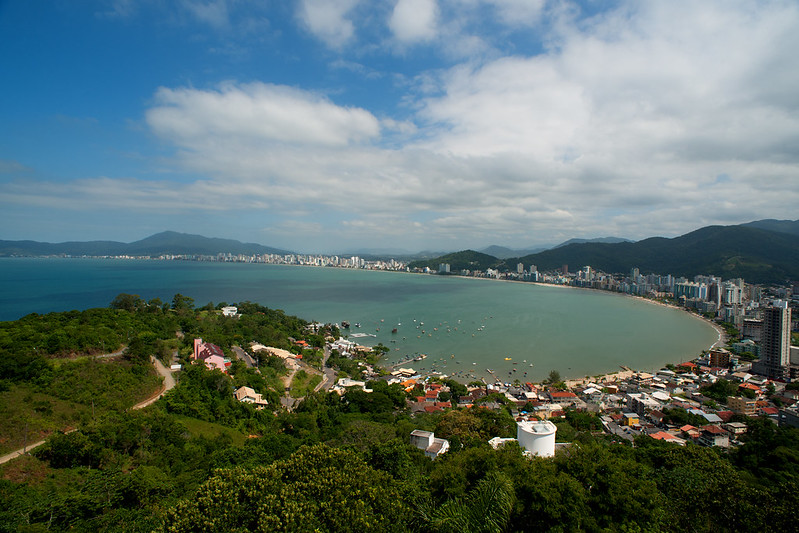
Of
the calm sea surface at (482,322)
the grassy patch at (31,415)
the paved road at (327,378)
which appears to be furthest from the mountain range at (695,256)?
the grassy patch at (31,415)

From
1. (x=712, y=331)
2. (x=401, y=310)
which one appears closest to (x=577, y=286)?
(x=712, y=331)

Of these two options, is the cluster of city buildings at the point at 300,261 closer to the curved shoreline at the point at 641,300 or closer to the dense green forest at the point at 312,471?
the curved shoreline at the point at 641,300

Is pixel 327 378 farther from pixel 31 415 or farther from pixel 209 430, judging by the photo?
pixel 31 415

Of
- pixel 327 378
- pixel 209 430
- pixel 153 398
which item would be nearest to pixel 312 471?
pixel 209 430

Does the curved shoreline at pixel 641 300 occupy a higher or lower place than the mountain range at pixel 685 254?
lower

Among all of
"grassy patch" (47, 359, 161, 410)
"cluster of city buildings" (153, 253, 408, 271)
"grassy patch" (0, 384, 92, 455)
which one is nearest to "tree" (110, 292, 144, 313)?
"grassy patch" (47, 359, 161, 410)

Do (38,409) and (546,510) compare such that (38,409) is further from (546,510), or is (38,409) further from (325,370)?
(325,370)
